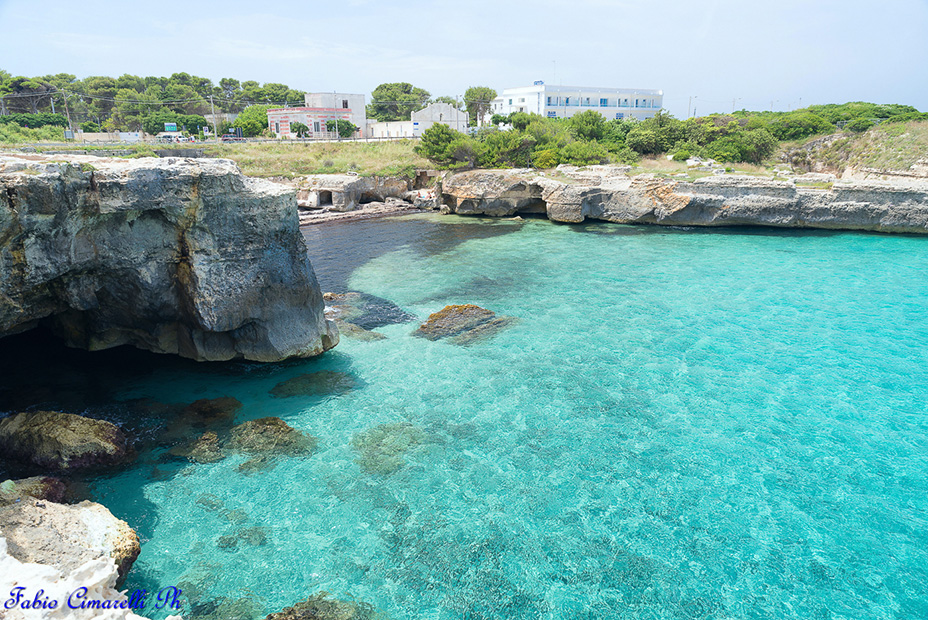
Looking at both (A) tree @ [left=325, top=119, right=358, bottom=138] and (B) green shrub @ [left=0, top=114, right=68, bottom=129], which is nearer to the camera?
(B) green shrub @ [left=0, top=114, right=68, bottom=129]

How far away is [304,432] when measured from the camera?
38.0 feet

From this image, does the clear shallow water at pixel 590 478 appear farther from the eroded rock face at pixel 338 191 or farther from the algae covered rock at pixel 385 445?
the eroded rock face at pixel 338 191

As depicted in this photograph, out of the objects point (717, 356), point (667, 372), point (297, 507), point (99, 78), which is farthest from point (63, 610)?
point (99, 78)

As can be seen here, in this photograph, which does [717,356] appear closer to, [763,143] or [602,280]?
[602,280]

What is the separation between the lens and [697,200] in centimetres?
3244

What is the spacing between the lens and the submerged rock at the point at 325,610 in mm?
7055

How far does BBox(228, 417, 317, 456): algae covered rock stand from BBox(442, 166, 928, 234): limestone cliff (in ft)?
91.8

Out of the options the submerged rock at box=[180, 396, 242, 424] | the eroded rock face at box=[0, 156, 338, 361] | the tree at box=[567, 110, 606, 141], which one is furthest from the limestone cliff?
the submerged rock at box=[180, 396, 242, 424]

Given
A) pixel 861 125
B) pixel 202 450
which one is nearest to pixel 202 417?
pixel 202 450

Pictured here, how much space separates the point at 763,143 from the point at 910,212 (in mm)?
16619

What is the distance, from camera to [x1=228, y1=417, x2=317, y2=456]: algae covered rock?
428 inches

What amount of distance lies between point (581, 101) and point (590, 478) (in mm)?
95150

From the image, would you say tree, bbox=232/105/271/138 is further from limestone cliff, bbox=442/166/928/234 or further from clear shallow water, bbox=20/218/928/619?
clear shallow water, bbox=20/218/928/619

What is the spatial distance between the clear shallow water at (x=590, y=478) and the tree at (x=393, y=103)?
8747 cm
